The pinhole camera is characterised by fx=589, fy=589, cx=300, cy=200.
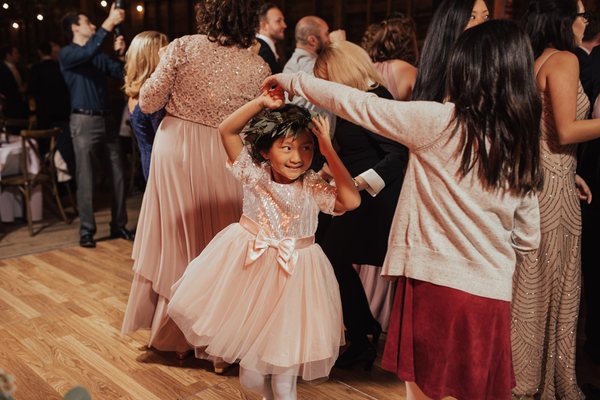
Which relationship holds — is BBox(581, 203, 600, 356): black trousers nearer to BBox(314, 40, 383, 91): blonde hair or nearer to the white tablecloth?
BBox(314, 40, 383, 91): blonde hair

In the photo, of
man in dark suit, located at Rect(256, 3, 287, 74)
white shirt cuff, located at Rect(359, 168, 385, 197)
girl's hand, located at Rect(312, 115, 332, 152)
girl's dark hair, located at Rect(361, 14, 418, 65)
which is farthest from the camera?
man in dark suit, located at Rect(256, 3, 287, 74)

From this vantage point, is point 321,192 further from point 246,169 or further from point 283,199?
point 246,169

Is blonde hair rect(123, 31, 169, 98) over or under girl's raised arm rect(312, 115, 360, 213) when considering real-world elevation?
over

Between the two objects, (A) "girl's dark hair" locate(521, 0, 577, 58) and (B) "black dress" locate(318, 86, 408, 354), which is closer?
(A) "girl's dark hair" locate(521, 0, 577, 58)

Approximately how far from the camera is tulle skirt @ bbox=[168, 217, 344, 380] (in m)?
1.92

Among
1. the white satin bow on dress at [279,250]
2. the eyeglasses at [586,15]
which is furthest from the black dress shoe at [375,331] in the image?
the eyeglasses at [586,15]

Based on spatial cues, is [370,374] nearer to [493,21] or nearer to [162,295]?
[162,295]

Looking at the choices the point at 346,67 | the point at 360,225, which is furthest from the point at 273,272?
the point at 346,67

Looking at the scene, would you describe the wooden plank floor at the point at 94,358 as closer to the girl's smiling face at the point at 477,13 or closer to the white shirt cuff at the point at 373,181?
the white shirt cuff at the point at 373,181

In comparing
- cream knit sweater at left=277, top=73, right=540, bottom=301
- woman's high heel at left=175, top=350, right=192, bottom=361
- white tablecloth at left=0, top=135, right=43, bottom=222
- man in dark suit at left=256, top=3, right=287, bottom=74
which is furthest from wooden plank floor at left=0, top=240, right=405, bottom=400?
man in dark suit at left=256, top=3, right=287, bottom=74

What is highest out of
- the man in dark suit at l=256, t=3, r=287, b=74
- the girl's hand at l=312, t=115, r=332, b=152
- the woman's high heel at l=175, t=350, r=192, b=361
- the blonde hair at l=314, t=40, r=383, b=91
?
the man in dark suit at l=256, t=3, r=287, b=74

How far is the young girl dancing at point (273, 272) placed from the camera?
75.3 inches

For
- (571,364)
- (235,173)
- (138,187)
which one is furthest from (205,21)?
(138,187)

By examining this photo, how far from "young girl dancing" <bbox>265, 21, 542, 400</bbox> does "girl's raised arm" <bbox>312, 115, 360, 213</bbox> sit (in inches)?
5.0
